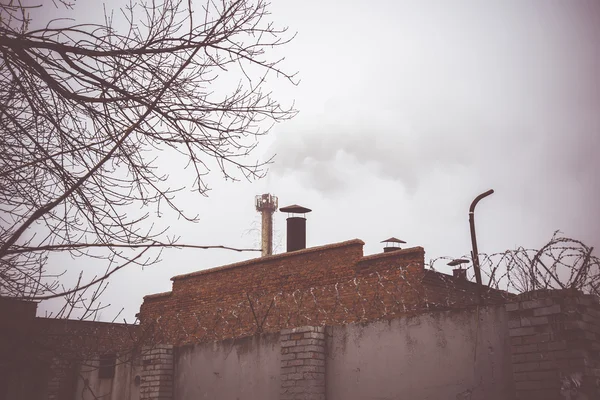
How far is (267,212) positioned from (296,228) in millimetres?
11210

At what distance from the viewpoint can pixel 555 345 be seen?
4492 mm

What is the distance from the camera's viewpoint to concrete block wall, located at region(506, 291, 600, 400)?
14.2 feet

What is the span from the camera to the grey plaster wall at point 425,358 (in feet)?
16.6

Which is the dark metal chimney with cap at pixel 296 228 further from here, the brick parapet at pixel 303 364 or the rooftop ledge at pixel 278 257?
the brick parapet at pixel 303 364

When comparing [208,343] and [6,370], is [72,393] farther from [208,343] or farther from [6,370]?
[6,370]

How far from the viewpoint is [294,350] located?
652 centimetres

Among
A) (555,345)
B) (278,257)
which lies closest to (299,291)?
(278,257)

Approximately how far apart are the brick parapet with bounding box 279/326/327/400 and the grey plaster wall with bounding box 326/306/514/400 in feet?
0.57

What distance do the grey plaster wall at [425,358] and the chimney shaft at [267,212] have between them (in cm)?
2046

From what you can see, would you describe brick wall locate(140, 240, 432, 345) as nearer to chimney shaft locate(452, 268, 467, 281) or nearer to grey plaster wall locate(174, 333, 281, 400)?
chimney shaft locate(452, 268, 467, 281)

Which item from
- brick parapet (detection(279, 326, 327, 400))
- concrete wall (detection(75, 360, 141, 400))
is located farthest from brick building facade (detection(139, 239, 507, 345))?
brick parapet (detection(279, 326, 327, 400))

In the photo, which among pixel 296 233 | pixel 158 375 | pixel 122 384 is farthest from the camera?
pixel 296 233

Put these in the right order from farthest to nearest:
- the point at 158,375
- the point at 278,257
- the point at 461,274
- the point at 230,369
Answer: the point at 278,257 < the point at 461,274 < the point at 158,375 < the point at 230,369

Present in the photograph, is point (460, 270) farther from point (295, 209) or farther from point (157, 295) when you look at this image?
point (157, 295)
